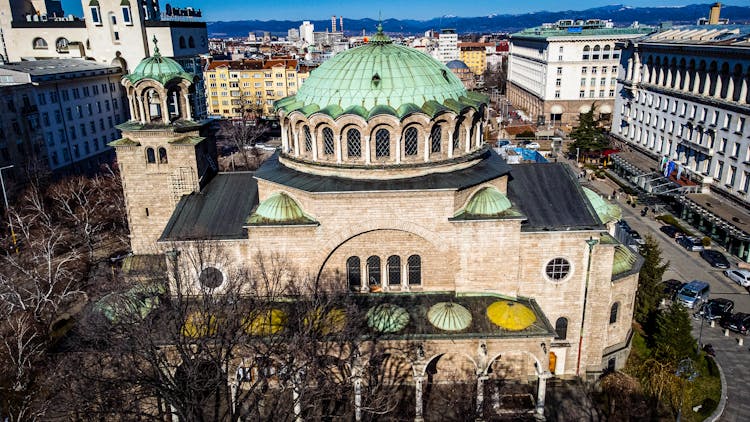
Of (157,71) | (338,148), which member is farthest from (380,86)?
(157,71)

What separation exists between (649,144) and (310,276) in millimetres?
65038

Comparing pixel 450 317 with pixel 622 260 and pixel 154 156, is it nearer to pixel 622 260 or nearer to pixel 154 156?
pixel 622 260

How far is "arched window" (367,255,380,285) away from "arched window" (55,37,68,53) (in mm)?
76500

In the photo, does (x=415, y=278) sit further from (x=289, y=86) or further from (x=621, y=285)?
(x=289, y=86)

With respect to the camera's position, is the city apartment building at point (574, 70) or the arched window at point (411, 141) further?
the city apartment building at point (574, 70)

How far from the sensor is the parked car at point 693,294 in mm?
42447

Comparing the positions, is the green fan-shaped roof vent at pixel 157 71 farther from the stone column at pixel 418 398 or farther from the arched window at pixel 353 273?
the stone column at pixel 418 398

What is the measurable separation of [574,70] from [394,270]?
309 feet

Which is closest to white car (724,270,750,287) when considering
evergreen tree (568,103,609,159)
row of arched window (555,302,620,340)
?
row of arched window (555,302,620,340)

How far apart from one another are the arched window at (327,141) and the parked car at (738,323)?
31819mm

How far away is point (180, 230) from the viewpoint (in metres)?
32.9

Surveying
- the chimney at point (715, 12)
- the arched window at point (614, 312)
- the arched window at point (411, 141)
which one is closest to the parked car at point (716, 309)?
the arched window at point (614, 312)

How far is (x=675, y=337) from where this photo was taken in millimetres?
33438

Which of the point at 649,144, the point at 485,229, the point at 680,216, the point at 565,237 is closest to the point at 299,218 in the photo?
the point at 485,229
